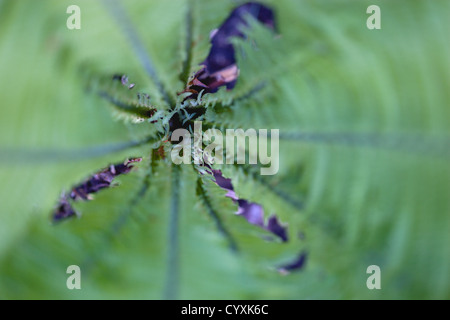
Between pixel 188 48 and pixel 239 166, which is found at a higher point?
pixel 188 48

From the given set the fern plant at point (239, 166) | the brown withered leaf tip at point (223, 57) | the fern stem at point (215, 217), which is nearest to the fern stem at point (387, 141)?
the fern plant at point (239, 166)

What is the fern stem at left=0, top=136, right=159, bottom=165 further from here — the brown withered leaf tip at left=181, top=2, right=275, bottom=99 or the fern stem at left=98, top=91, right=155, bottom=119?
the brown withered leaf tip at left=181, top=2, right=275, bottom=99

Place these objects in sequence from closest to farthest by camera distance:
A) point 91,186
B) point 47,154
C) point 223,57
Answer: point 47,154, point 91,186, point 223,57

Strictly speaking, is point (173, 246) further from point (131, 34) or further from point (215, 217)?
point (131, 34)

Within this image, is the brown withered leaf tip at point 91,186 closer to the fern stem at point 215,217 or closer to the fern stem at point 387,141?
the fern stem at point 215,217

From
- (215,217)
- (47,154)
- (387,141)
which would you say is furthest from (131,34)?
(387,141)

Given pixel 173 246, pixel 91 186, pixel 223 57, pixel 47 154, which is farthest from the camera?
pixel 223 57

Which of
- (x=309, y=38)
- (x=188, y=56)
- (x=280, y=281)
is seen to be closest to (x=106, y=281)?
(x=280, y=281)


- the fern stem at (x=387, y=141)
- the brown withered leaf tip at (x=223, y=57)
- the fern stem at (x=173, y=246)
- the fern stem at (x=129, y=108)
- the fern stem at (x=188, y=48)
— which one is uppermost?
the brown withered leaf tip at (x=223, y=57)
